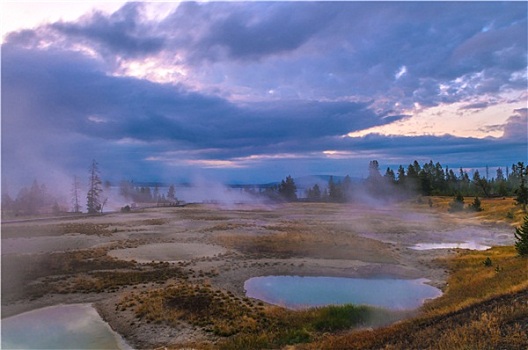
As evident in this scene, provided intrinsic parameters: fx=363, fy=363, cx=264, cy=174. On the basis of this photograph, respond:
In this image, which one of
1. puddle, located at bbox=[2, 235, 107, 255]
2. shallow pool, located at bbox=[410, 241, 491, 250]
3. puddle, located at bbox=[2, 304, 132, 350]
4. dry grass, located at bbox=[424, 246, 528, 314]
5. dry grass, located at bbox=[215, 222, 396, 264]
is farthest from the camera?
shallow pool, located at bbox=[410, 241, 491, 250]

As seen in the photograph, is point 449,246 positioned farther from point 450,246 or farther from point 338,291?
point 338,291

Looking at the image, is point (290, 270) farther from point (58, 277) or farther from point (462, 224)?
point (462, 224)

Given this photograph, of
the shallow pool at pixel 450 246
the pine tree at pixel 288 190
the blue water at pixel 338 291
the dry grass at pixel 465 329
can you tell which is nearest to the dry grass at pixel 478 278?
the dry grass at pixel 465 329

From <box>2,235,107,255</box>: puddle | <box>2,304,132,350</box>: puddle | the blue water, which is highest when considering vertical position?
<box>2,235,107,255</box>: puddle

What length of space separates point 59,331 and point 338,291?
17.6 metres

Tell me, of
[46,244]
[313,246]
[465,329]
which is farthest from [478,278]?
[46,244]

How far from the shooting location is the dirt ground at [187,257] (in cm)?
2341

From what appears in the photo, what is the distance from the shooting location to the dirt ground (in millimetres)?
23406

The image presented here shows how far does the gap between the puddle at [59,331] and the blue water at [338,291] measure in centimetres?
975

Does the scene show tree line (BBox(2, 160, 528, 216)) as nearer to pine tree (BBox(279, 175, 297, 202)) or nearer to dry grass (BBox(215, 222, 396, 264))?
pine tree (BBox(279, 175, 297, 202))

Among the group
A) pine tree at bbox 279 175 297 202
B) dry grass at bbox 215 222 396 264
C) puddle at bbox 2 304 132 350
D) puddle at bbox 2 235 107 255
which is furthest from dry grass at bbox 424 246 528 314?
pine tree at bbox 279 175 297 202

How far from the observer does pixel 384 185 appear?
452ft

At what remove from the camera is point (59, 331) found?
18.4 m

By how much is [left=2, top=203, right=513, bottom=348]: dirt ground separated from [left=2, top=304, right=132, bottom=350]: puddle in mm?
710
